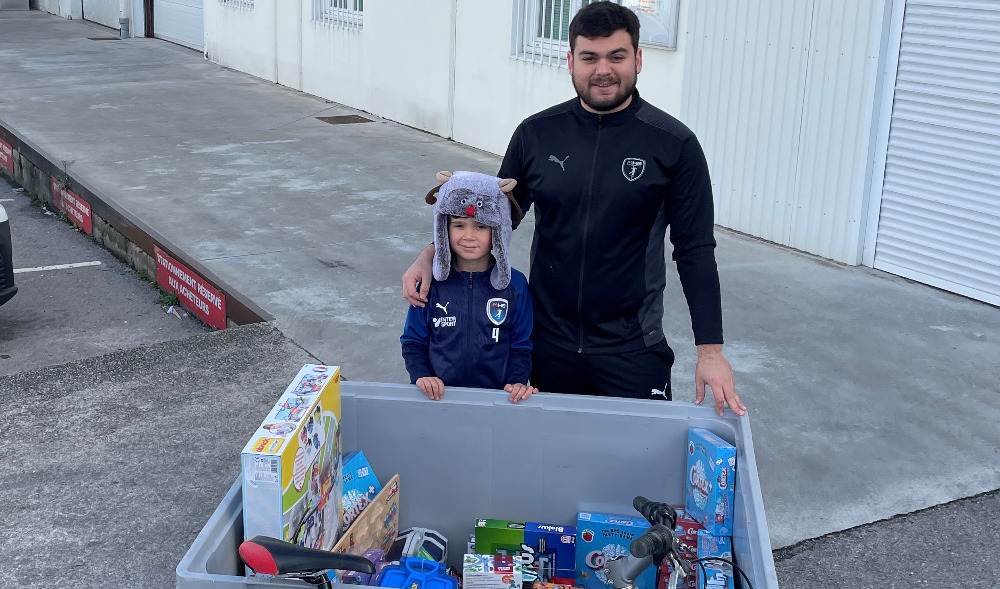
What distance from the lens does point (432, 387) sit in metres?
2.89

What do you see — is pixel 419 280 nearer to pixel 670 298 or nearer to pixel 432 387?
pixel 432 387

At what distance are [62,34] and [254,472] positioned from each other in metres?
21.9

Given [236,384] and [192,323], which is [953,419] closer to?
[236,384]

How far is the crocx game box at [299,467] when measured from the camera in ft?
7.46

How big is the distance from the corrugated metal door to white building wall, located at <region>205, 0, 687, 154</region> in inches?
82.1

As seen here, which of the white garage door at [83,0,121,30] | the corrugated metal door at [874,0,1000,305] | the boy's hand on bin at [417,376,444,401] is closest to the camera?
the boy's hand on bin at [417,376,444,401]

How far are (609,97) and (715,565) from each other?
1343 millimetres

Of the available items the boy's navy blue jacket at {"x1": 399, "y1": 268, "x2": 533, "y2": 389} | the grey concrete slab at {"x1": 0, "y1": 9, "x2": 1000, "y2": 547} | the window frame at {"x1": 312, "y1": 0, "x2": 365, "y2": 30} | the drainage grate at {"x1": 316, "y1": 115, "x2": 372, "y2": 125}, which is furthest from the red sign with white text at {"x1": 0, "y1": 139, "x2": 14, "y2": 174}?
the boy's navy blue jacket at {"x1": 399, "y1": 268, "x2": 533, "y2": 389}

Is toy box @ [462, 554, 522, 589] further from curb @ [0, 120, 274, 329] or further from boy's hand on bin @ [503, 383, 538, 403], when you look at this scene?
curb @ [0, 120, 274, 329]

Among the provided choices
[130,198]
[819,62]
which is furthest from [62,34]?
[819,62]

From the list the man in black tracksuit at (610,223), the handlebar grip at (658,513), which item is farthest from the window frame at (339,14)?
the handlebar grip at (658,513)

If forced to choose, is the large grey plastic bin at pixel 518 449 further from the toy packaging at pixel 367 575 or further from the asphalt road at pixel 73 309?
the asphalt road at pixel 73 309

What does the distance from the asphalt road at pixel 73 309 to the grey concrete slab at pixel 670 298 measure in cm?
55

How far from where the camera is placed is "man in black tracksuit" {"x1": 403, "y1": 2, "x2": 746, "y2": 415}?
9.93ft
